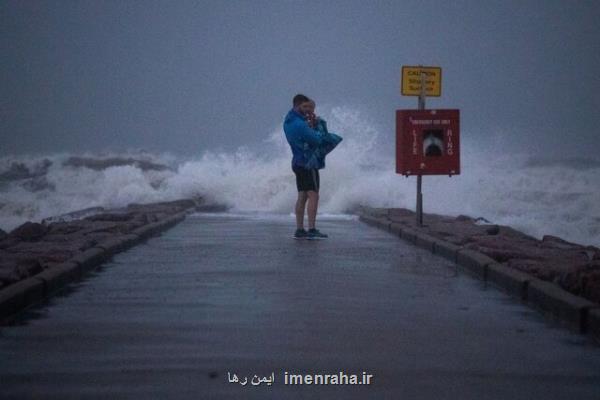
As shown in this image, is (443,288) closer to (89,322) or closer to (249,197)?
(89,322)

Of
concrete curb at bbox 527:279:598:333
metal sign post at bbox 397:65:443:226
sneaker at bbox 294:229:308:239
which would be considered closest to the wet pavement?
concrete curb at bbox 527:279:598:333

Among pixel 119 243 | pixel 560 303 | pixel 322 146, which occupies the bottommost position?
pixel 560 303

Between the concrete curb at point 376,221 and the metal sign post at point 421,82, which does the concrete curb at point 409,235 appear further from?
the concrete curb at point 376,221

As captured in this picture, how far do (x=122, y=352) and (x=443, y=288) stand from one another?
4051 mm

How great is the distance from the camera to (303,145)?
15.0 meters

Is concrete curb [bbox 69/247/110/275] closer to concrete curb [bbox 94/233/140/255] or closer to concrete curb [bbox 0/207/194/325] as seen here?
concrete curb [bbox 0/207/194/325]

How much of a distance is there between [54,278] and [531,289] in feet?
13.4

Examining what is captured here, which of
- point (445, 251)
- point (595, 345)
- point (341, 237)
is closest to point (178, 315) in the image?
point (595, 345)

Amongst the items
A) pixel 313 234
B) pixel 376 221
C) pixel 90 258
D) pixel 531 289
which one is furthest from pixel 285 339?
pixel 376 221

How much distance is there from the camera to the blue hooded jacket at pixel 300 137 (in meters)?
14.9

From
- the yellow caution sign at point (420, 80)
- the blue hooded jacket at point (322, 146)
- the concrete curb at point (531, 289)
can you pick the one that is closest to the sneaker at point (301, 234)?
the blue hooded jacket at point (322, 146)

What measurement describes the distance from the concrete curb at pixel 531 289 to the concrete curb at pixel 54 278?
3956 millimetres

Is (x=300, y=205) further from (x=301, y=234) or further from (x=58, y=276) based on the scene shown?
(x=58, y=276)

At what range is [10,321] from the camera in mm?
7172
